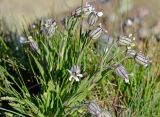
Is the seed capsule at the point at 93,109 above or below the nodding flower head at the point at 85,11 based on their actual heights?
below

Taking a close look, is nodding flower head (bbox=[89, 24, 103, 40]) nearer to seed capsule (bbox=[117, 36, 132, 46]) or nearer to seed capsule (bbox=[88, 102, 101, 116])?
seed capsule (bbox=[117, 36, 132, 46])

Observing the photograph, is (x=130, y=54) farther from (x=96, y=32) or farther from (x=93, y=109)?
(x=93, y=109)

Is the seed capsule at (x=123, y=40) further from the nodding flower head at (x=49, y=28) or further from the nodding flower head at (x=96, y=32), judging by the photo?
the nodding flower head at (x=49, y=28)

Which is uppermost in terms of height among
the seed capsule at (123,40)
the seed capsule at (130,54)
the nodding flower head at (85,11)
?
the nodding flower head at (85,11)

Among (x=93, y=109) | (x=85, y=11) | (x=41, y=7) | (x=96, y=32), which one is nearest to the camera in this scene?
(x=93, y=109)

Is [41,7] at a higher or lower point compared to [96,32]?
lower

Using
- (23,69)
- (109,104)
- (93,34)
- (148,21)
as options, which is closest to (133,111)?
(109,104)

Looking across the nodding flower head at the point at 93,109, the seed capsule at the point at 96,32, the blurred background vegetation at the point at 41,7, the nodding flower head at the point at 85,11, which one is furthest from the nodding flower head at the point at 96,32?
the blurred background vegetation at the point at 41,7

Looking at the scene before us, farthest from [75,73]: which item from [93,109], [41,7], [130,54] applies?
[41,7]

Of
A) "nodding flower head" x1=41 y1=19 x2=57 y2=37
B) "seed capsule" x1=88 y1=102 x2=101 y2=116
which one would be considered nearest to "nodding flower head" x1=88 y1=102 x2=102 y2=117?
"seed capsule" x1=88 y1=102 x2=101 y2=116

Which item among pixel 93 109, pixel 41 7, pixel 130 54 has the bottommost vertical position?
pixel 41 7

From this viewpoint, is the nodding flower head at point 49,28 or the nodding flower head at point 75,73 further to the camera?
the nodding flower head at point 49,28
